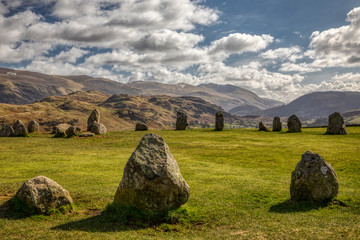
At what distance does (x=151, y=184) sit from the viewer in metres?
11.7

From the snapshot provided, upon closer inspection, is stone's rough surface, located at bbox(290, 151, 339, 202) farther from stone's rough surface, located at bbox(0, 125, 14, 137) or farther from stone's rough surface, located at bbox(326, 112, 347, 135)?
stone's rough surface, located at bbox(0, 125, 14, 137)

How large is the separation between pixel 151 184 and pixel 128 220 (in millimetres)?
1964

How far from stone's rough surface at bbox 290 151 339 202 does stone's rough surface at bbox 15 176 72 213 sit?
12.2 m

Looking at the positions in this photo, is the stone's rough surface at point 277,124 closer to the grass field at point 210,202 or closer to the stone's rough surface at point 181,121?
the stone's rough surface at point 181,121

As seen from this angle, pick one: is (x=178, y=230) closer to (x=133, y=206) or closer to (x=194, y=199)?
(x=133, y=206)

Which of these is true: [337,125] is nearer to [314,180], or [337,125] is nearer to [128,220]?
[314,180]

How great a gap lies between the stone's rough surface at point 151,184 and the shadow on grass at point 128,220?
30 centimetres

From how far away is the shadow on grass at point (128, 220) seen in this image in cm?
1105

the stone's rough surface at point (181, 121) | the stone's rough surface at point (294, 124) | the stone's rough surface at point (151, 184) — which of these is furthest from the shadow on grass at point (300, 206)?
the stone's rough surface at point (181, 121)

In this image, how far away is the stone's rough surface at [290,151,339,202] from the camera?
13.6 metres

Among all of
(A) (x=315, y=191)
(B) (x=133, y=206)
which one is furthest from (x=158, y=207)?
(A) (x=315, y=191)

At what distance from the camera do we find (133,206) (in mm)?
11984

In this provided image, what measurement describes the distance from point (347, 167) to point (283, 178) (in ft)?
23.2

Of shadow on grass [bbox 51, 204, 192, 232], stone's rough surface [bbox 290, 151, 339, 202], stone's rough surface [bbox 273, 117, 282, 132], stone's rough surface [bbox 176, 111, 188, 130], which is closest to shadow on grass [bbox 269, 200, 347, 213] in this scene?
stone's rough surface [bbox 290, 151, 339, 202]
